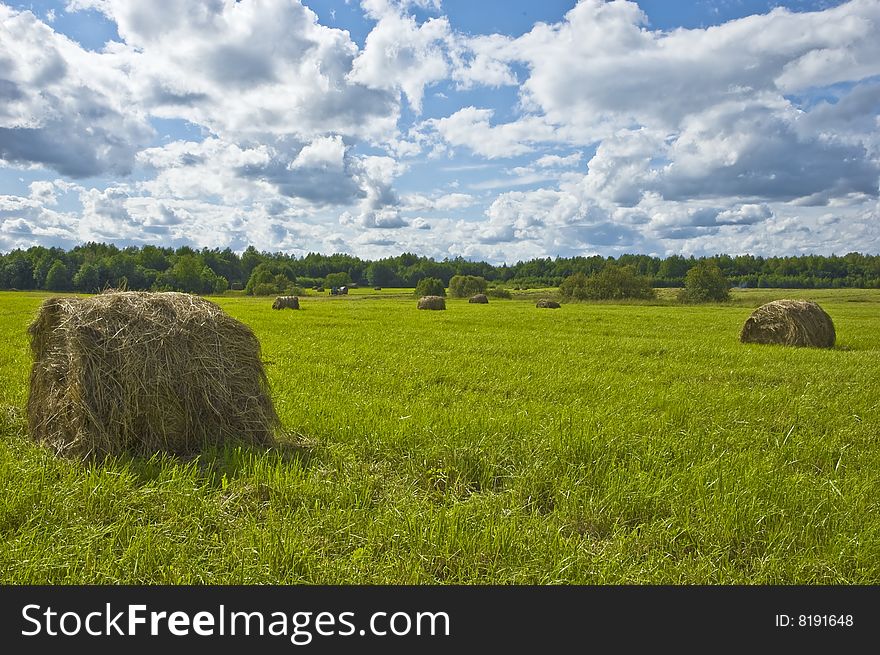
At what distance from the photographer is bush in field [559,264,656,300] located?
80625 mm

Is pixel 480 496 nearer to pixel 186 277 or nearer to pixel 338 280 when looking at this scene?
pixel 186 277

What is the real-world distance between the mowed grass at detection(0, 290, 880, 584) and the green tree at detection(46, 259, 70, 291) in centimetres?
10102

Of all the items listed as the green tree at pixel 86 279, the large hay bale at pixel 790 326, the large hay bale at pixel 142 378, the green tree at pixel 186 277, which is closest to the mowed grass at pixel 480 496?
the large hay bale at pixel 142 378

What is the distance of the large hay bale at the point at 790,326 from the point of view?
18.8 meters

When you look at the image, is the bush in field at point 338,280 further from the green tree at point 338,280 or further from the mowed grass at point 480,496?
the mowed grass at point 480,496

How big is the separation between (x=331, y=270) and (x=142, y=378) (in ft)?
544

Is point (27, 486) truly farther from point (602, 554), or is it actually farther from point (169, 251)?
point (169, 251)

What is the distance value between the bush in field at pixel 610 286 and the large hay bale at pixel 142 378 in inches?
3017

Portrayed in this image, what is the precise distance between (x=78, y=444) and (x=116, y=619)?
314 cm

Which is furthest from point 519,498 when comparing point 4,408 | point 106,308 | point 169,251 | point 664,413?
point 169,251

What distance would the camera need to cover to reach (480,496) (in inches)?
197

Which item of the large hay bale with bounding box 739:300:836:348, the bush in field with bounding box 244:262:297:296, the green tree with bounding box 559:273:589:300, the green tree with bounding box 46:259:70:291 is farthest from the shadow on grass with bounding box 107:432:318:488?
the green tree with bounding box 46:259:70:291

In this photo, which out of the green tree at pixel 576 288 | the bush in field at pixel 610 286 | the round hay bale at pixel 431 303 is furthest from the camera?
the bush in field at pixel 610 286

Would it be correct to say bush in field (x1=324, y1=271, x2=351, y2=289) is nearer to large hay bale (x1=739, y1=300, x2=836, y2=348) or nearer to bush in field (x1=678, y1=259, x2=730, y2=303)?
bush in field (x1=678, y1=259, x2=730, y2=303)
